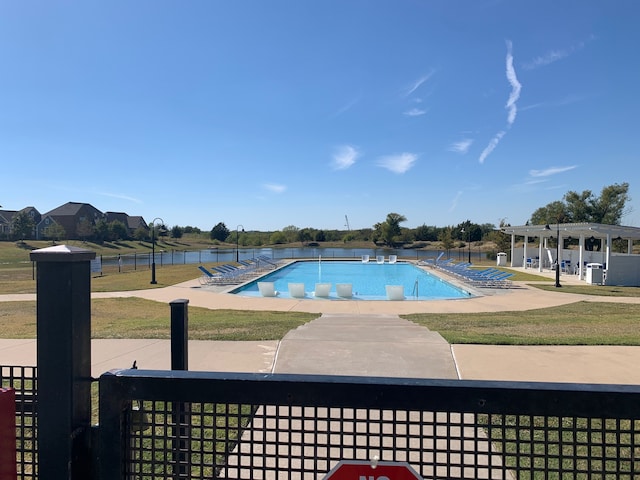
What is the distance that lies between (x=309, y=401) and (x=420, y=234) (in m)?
81.8

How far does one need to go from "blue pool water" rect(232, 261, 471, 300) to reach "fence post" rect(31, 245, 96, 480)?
16536 mm

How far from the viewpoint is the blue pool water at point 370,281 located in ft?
65.6

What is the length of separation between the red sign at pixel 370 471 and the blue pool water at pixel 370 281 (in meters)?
16.7

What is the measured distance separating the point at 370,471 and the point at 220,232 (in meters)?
102

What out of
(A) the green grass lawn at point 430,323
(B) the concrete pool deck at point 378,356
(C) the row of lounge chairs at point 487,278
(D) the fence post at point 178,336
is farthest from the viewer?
(C) the row of lounge chairs at point 487,278

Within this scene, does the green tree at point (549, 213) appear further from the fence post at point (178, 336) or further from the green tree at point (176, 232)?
the green tree at point (176, 232)

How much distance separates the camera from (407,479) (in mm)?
1343

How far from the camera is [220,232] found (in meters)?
100

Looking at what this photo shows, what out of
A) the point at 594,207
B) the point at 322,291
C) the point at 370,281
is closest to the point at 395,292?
the point at 322,291

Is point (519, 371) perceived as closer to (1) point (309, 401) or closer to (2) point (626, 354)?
(2) point (626, 354)

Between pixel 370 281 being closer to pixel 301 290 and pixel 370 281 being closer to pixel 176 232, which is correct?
pixel 301 290

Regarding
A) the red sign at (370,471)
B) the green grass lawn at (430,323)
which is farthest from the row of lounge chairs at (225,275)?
the red sign at (370,471)

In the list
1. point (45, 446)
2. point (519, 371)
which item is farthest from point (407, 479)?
point (519, 371)

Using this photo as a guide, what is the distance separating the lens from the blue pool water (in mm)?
20000
